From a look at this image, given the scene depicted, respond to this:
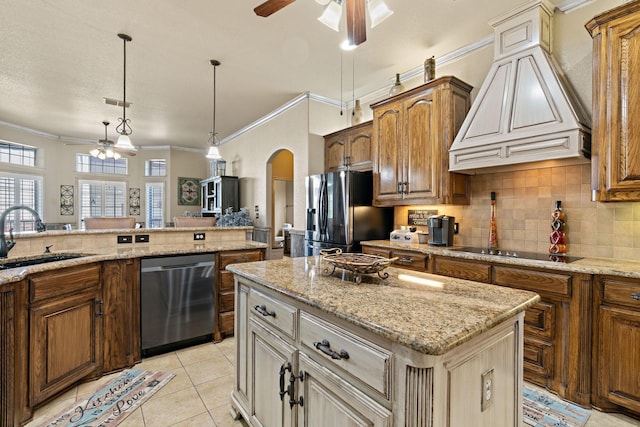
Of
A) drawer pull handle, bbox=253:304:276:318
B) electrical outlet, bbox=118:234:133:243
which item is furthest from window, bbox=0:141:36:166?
drawer pull handle, bbox=253:304:276:318

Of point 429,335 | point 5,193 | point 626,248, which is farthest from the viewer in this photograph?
point 5,193

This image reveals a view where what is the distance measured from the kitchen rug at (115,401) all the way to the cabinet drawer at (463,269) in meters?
2.38

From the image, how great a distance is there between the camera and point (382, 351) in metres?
0.90

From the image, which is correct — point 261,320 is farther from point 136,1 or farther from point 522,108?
point 136,1

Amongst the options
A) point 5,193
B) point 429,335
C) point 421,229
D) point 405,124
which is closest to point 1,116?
point 5,193

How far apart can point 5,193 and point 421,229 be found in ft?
26.2

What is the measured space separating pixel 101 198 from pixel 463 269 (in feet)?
28.7

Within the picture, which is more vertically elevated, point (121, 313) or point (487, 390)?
point (487, 390)

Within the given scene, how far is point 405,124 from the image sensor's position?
10.8 feet

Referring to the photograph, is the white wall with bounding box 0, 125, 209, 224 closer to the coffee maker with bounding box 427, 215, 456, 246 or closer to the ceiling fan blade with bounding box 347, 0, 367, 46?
the coffee maker with bounding box 427, 215, 456, 246

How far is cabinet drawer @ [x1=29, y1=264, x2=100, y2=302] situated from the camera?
1841 millimetres

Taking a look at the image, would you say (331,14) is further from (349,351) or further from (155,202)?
(155,202)

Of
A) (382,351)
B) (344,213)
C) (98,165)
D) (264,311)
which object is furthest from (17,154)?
(382,351)

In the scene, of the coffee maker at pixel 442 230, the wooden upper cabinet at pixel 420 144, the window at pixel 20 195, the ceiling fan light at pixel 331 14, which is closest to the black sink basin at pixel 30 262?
the ceiling fan light at pixel 331 14
